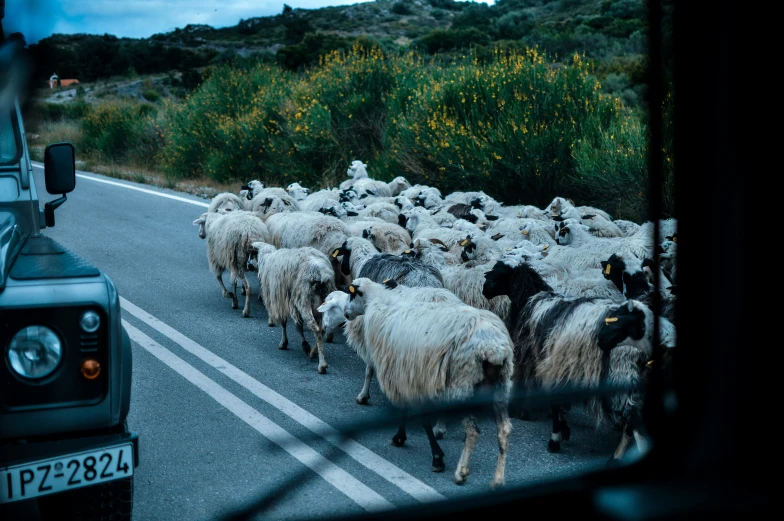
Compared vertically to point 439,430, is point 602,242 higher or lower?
higher

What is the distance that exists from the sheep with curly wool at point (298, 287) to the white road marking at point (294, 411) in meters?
0.87

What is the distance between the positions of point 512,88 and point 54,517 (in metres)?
13.0

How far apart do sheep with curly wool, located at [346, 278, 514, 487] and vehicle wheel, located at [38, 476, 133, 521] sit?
2001 mm

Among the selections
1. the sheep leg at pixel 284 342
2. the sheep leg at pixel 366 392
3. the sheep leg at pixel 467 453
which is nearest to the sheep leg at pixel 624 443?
the sheep leg at pixel 467 453

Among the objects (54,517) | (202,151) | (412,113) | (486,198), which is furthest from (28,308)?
(202,151)

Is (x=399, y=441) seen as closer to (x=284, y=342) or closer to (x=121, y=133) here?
(x=284, y=342)

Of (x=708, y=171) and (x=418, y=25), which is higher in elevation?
(x=418, y=25)

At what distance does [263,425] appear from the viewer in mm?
5781

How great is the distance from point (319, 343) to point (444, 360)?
2.43 meters

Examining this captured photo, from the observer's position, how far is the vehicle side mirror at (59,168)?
513 cm

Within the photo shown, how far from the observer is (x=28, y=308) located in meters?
3.58

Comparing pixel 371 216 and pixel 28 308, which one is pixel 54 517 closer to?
pixel 28 308

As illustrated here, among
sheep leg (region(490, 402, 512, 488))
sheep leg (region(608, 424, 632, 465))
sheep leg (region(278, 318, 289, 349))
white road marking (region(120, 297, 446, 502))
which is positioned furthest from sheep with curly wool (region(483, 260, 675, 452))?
sheep leg (region(278, 318, 289, 349))

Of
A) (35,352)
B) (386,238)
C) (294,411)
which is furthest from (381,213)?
(35,352)
